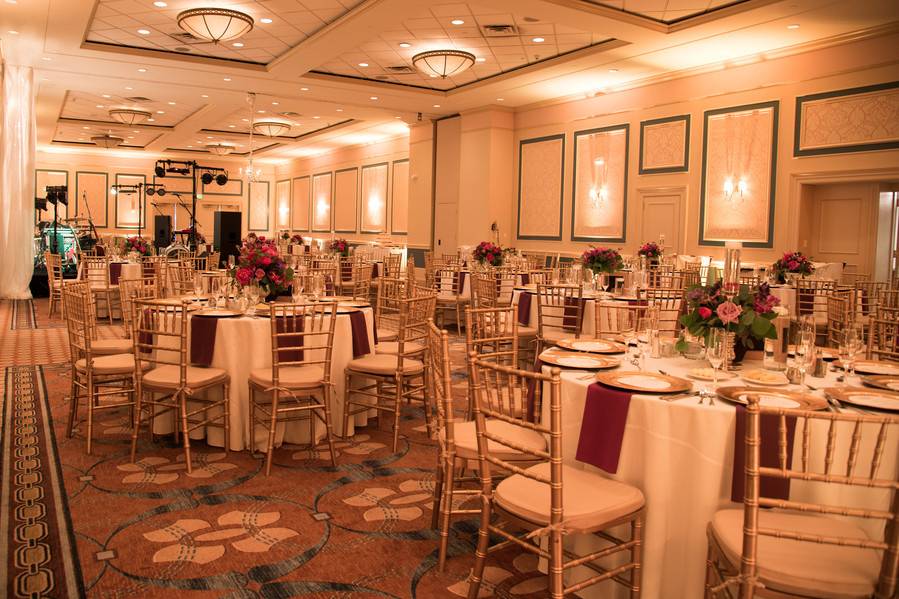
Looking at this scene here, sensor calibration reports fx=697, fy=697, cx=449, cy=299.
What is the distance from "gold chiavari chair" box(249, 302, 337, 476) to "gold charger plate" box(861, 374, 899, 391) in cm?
277

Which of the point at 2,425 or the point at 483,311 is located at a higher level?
the point at 483,311

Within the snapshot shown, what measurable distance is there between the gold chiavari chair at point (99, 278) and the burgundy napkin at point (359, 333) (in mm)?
6092

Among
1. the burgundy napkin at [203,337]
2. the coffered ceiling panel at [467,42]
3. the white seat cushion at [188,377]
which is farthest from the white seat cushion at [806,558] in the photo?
the coffered ceiling panel at [467,42]

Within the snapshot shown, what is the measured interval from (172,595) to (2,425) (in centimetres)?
302

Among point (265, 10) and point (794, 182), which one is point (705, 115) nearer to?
point (794, 182)

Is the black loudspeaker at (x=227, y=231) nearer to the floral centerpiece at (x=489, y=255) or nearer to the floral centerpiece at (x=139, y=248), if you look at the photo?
the floral centerpiece at (x=139, y=248)

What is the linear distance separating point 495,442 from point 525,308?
3881mm

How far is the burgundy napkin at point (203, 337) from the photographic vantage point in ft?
14.9

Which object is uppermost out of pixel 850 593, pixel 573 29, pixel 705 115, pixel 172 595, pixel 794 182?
pixel 573 29

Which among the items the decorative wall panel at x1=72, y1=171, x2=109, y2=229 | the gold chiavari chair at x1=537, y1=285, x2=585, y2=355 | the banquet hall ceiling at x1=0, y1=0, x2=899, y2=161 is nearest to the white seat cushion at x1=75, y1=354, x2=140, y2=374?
the gold chiavari chair at x1=537, y1=285, x2=585, y2=355

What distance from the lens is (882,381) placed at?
9.41 feet

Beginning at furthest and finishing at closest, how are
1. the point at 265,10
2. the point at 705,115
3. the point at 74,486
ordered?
the point at 705,115 < the point at 265,10 < the point at 74,486

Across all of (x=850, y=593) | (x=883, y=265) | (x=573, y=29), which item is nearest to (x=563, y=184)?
(x=573, y=29)

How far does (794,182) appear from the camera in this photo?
9383mm
